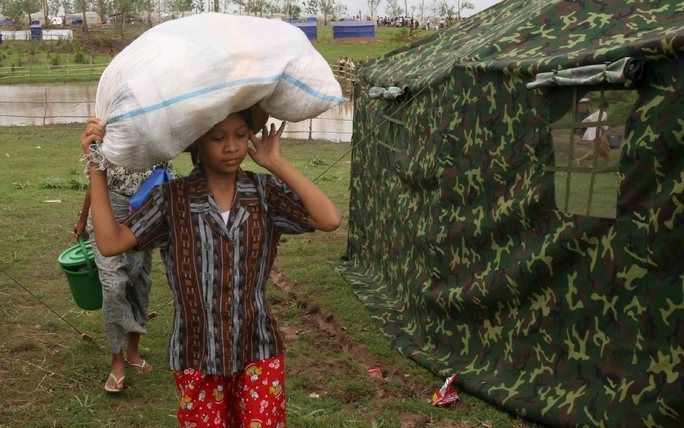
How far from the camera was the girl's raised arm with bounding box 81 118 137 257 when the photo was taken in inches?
105

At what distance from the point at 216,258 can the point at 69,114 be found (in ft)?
72.3

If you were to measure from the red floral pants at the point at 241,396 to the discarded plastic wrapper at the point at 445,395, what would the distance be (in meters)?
1.78

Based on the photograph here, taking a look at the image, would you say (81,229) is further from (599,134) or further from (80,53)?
(80,53)

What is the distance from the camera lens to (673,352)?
3547mm

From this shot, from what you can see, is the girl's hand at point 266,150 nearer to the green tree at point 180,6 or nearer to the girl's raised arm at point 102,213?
the girl's raised arm at point 102,213

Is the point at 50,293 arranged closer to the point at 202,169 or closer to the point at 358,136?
the point at 358,136

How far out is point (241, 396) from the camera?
2961mm

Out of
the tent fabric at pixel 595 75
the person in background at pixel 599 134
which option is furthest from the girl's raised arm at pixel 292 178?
the person in background at pixel 599 134

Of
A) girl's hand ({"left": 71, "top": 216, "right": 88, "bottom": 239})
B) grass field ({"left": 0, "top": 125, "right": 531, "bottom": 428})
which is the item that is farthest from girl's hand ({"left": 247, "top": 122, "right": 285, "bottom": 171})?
girl's hand ({"left": 71, "top": 216, "right": 88, "bottom": 239})

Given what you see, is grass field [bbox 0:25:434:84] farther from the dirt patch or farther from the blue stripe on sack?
the blue stripe on sack

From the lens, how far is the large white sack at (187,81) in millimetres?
2525

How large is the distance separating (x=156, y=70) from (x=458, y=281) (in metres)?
2.94

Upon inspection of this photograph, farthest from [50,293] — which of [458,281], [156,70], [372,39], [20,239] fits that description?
[372,39]

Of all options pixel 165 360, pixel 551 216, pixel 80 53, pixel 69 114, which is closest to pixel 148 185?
pixel 165 360
